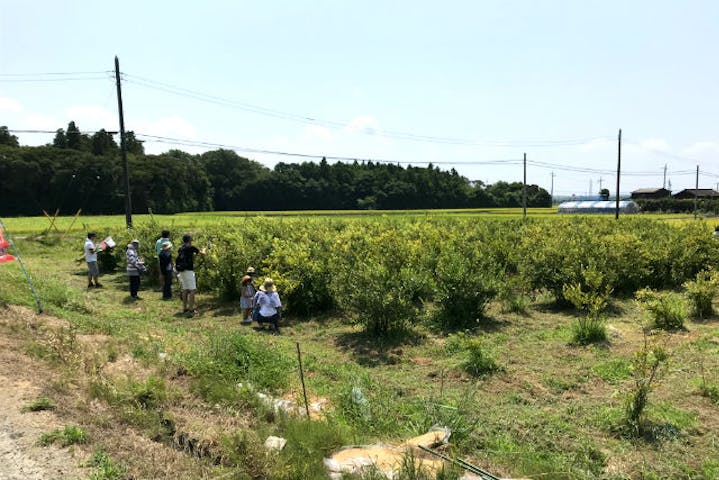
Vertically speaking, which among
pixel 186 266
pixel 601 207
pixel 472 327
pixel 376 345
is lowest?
pixel 376 345

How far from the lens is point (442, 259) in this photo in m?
9.98

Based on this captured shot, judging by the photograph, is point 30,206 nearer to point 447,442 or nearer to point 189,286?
point 189,286

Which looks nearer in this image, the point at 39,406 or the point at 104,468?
the point at 104,468

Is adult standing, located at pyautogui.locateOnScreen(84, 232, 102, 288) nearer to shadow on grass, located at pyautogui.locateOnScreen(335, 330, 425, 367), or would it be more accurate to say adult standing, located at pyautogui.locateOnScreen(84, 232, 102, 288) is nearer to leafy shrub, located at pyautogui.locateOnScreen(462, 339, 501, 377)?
shadow on grass, located at pyautogui.locateOnScreen(335, 330, 425, 367)

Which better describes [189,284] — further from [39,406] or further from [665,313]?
[665,313]

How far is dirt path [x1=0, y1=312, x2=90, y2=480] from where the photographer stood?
360 cm

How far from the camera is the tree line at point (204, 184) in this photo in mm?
54312

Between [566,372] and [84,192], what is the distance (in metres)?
58.9

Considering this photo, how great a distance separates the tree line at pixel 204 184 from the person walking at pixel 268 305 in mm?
50334

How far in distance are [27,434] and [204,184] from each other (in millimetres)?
65815

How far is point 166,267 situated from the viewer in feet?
39.0

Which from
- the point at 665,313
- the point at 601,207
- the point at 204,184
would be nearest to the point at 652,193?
the point at 601,207

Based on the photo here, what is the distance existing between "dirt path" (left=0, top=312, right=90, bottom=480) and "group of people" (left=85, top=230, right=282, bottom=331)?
391 centimetres

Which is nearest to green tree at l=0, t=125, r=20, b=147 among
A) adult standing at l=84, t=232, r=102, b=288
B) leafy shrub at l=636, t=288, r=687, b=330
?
adult standing at l=84, t=232, r=102, b=288
